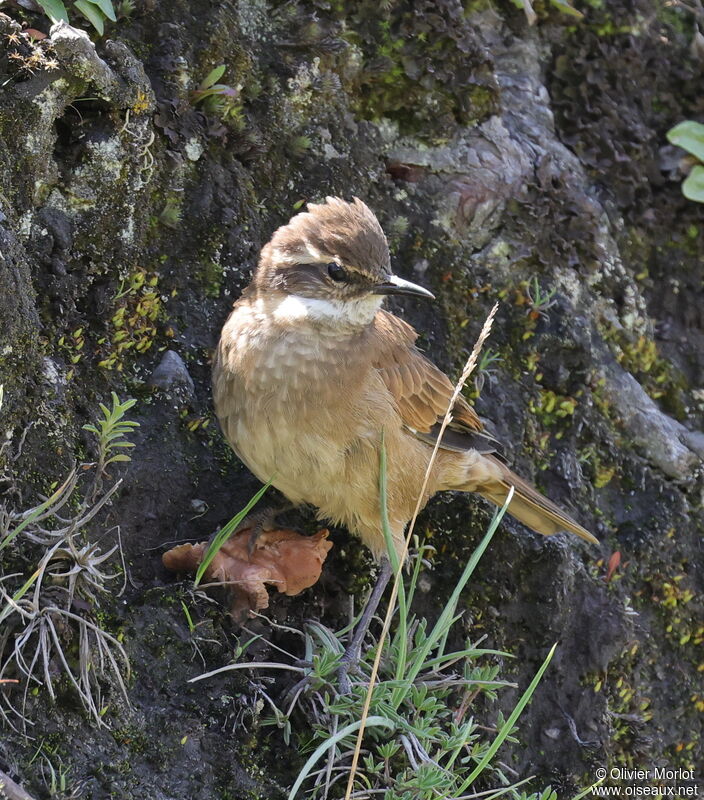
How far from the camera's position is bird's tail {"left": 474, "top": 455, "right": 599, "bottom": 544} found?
5.10 metres

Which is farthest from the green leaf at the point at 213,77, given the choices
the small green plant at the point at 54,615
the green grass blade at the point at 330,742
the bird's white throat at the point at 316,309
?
the green grass blade at the point at 330,742

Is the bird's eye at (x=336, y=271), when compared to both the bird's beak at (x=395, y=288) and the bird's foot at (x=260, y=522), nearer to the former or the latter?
the bird's beak at (x=395, y=288)

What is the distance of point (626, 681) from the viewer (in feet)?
18.2

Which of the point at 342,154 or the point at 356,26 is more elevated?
the point at 356,26

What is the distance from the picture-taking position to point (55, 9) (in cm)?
438

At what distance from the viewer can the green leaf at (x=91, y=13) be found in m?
4.51

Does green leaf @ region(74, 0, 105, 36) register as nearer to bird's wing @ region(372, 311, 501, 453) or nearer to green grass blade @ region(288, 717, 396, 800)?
bird's wing @ region(372, 311, 501, 453)

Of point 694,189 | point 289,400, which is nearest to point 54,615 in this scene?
point 289,400

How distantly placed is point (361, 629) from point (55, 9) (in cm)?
304

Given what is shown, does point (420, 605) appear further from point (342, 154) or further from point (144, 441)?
point (342, 154)

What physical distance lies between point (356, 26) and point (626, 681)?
4074 millimetres

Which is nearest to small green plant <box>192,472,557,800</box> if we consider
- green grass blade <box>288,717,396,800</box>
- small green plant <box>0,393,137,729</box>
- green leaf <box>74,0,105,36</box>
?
green grass blade <box>288,717,396,800</box>

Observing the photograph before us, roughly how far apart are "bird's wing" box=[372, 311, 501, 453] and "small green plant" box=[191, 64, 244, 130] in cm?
136

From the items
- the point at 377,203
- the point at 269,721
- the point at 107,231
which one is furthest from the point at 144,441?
the point at 377,203
